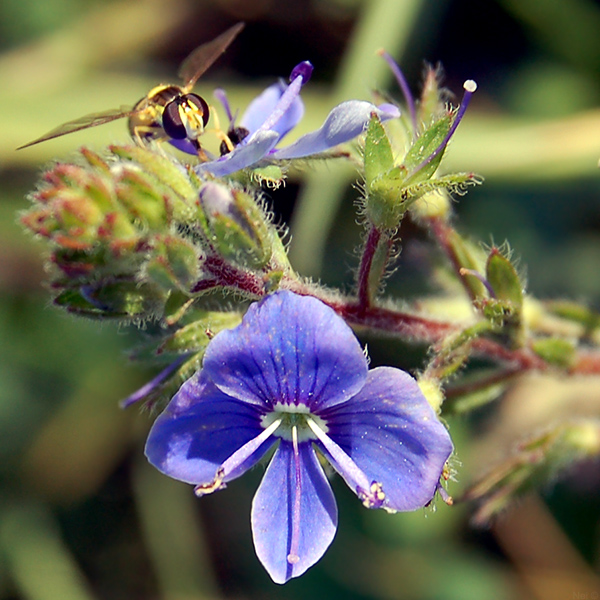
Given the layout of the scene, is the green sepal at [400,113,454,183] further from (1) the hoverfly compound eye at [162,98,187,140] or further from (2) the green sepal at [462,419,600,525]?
(2) the green sepal at [462,419,600,525]

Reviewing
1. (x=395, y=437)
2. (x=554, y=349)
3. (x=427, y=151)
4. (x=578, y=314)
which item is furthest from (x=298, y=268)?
(x=395, y=437)

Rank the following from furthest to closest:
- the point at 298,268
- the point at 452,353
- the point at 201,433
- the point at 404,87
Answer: the point at 298,268 → the point at 404,87 → the point at 452,353 → the point at 201,433

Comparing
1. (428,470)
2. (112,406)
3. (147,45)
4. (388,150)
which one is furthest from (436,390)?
(147,45)

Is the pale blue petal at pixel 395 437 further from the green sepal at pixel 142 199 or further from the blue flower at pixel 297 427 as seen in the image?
the green sepal at pixel 142 199

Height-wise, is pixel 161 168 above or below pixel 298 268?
above

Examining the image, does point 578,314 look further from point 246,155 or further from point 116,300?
point 116,300

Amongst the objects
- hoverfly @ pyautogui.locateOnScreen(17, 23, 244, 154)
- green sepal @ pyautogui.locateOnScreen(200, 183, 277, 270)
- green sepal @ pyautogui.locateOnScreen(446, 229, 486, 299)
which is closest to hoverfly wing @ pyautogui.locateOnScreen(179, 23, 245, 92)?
hoverfly @ pyautogui.locateOnScreen(17, 23, 244, 154)
